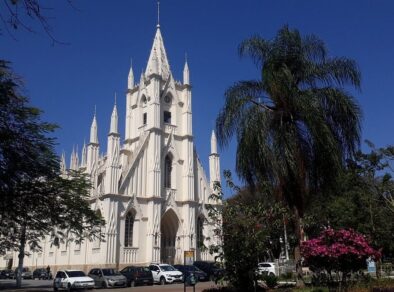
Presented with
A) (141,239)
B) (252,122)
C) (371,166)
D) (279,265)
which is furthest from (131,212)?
(252,122)

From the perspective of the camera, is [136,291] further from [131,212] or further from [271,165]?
[131,212]

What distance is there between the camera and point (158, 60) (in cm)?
5753

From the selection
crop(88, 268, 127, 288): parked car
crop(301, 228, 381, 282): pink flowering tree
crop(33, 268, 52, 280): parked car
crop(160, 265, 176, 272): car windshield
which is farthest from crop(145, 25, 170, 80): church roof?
crop(301, 228, 381, 282): pink flowering tree

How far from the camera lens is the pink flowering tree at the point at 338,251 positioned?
15.7m

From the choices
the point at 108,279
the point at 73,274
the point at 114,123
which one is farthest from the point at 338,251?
the point at 114,123

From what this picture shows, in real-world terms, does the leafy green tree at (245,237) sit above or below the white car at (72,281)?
above

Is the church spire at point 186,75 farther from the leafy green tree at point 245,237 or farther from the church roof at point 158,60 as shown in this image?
the leafy green tree at point 245,237

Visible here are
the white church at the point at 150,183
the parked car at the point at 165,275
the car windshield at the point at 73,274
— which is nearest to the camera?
the car windshield at the point at 73,274

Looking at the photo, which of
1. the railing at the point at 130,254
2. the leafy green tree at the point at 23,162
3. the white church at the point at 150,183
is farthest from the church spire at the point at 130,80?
the leafy green tree at the point at 23,162

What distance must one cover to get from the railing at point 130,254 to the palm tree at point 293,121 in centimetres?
2837

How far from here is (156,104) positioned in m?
52.2

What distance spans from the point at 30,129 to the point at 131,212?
3387cm

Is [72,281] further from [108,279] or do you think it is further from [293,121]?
[293,121]

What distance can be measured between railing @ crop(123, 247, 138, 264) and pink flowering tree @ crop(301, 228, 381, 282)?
107ft
